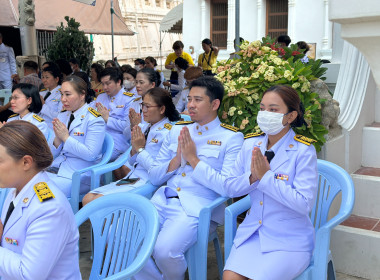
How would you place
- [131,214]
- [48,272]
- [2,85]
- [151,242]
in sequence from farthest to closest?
1. [2,85]
2. [131,214]
3. [151,242]
4. [48,272]

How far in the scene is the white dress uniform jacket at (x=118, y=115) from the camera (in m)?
5.13

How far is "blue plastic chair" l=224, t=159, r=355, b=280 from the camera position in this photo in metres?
2.62

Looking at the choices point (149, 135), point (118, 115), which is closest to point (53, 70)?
point (118, 115)

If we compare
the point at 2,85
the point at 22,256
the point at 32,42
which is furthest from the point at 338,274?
the point at 32,42

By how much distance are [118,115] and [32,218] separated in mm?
3615

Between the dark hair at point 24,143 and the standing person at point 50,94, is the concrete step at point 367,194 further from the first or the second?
the standing person at point 50,94

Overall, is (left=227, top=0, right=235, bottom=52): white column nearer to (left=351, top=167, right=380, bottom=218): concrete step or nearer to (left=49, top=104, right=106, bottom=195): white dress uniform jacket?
(left=49, top=104, right=106, bottom=195): white dress uniform jacket

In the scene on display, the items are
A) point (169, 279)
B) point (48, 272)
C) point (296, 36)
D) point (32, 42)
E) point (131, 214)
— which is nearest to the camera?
point (48, 272)

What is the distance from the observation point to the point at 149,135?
3.94 meters

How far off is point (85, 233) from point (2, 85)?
523 cm

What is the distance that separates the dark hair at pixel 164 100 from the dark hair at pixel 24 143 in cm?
192

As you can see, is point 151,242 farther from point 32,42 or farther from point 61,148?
point 32,42

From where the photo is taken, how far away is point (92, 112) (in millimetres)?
4141

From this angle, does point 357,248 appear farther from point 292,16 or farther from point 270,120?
point 292,16
